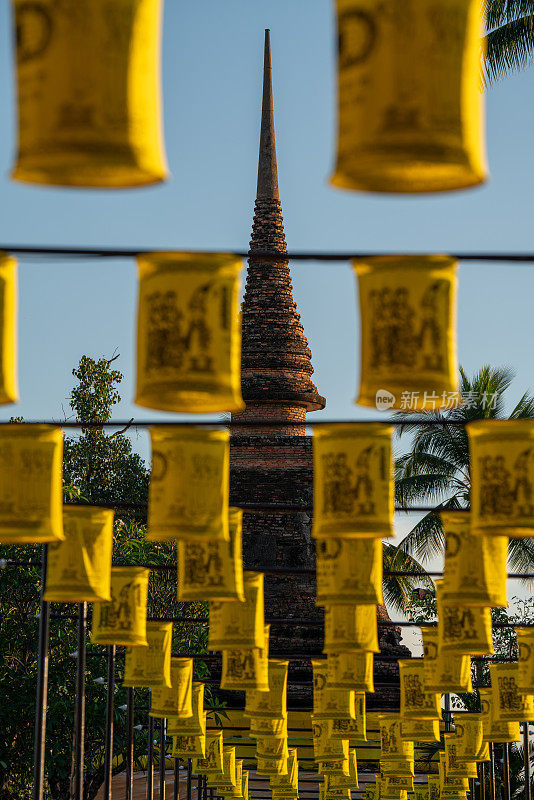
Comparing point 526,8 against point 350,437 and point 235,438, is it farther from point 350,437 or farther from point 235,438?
A: point 235,438

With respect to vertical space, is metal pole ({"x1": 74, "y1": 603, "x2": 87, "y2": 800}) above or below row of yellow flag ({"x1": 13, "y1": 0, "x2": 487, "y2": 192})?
below

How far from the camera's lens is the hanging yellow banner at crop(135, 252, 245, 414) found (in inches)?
352

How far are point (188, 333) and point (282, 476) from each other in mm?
25592

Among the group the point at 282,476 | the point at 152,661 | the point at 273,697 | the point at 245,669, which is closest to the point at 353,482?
the point at 245,669

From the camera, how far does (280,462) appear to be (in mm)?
34844

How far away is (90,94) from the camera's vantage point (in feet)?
19.0

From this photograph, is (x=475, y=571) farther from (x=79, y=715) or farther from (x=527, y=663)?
(x=79, y=715)

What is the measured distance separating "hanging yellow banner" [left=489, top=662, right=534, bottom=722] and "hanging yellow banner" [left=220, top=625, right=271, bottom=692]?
335 cm

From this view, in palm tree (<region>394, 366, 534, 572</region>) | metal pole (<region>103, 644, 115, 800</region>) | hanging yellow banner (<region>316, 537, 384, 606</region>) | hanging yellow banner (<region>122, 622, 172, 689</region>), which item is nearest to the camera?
hanging yellow banner (<region>316, 537, 384, 606</region>)

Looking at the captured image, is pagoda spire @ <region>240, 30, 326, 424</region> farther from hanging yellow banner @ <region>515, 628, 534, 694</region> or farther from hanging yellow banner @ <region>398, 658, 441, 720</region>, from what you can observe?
hanging yellow banner @ <region>515, 628, 534, 694</region>

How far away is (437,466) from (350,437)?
2239cm

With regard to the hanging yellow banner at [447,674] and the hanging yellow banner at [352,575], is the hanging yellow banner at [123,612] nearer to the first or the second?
the hanging yellow banner at [352,575]

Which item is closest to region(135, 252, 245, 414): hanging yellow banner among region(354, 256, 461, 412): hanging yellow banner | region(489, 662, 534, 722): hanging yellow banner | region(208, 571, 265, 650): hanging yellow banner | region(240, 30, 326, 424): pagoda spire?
region(354, 256, 461, 412): hanging yellow banner

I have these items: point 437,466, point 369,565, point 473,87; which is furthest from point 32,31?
point 437,466
